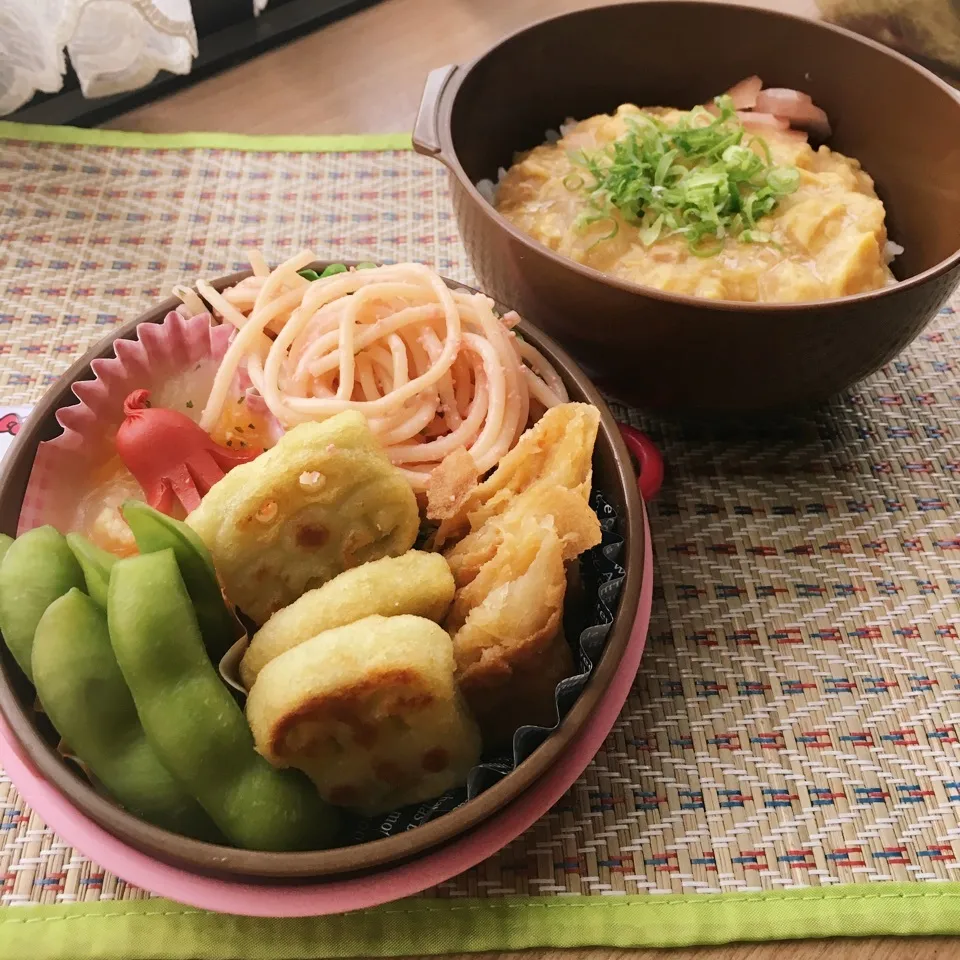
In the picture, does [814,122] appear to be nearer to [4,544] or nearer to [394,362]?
[394,362]

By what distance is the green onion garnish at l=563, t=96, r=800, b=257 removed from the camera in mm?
1233

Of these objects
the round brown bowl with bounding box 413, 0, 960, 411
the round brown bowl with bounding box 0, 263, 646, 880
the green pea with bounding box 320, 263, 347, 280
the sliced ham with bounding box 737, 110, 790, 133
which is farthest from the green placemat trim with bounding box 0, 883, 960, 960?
the sliced ham with bounding box 737, 110, 790, 133

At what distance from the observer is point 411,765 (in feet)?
2.69

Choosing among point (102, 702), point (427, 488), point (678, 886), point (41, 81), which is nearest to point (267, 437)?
point (427, 488)

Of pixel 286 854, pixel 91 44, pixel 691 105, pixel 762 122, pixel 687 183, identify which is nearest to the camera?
pixel 286 854

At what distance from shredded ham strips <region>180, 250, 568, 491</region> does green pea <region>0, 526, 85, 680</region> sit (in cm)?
30

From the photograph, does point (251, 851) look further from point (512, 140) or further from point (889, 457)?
point (512, 140)

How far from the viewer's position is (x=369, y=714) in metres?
0.78

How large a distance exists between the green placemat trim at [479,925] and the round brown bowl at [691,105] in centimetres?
63

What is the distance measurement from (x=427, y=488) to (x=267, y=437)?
10.0 inches

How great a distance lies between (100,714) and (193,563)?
0.52 feet

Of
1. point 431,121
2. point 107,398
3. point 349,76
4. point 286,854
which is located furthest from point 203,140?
point 286,854

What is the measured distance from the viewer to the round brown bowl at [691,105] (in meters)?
1.06

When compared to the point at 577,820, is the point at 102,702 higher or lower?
higher
